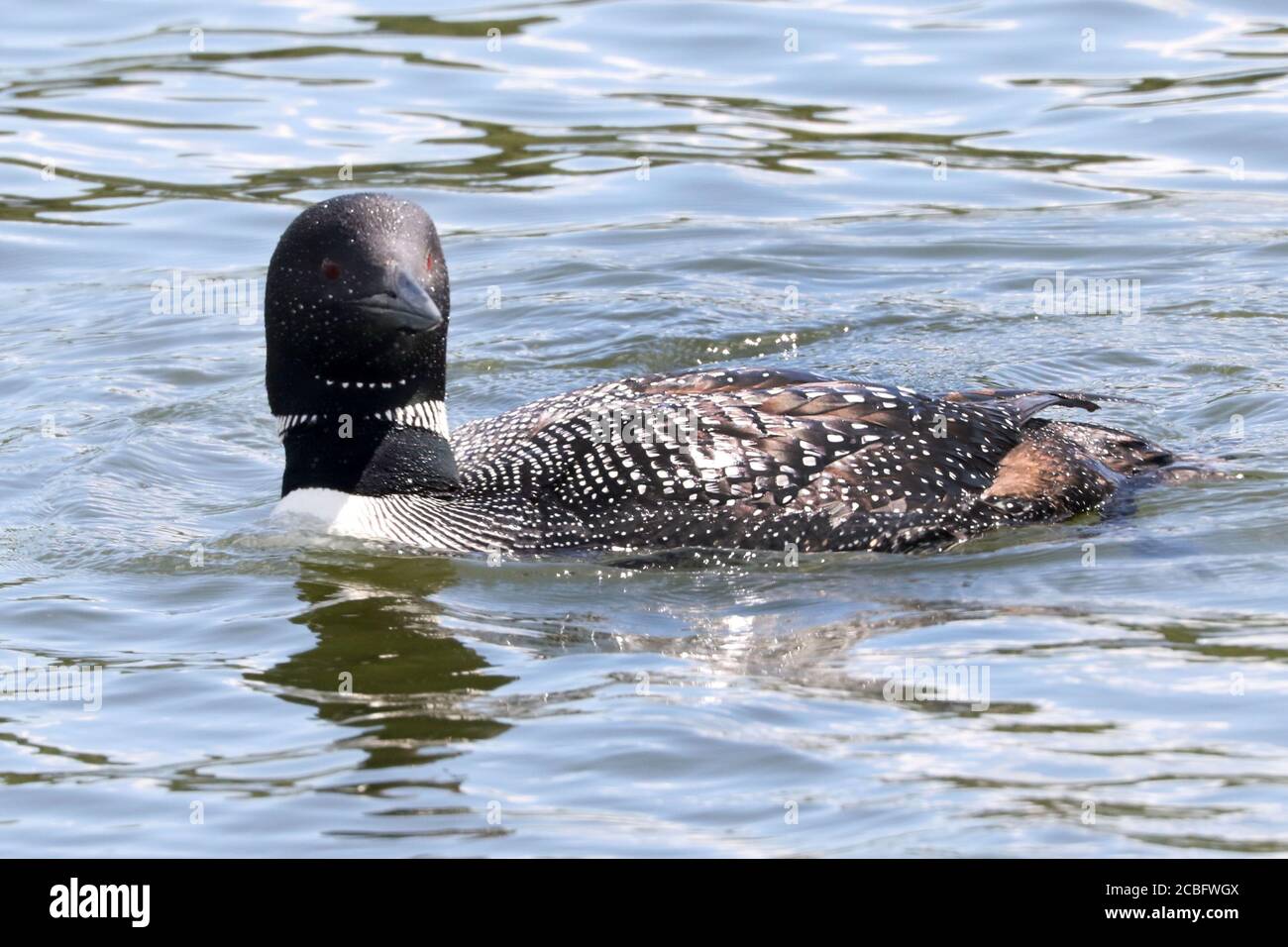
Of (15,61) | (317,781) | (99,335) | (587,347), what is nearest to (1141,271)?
(587,347)

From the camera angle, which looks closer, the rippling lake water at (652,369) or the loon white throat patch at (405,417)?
the rippling lake water at (652,369)

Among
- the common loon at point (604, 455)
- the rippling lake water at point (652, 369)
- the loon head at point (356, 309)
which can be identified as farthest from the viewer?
the common loon at point (604, 455)

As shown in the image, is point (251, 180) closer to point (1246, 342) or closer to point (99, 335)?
point (99, 335)

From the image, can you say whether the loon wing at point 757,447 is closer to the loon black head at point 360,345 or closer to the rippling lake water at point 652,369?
→ the rippling lake water at point 652,369

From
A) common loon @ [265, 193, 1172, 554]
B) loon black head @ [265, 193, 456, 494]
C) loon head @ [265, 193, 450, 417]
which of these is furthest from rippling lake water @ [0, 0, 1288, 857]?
loon head @ [265, 193, 450, 417]

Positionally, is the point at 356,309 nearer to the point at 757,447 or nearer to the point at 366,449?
the point at 366,449

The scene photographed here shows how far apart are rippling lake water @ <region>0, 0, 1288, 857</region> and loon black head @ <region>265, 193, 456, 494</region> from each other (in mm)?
380

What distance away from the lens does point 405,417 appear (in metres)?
7.20

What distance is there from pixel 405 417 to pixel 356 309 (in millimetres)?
541

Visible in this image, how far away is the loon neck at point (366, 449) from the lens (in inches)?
282

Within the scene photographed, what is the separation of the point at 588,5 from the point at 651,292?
5.73m

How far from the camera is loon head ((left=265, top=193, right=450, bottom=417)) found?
6762mm

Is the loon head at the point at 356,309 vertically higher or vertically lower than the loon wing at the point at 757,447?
higher

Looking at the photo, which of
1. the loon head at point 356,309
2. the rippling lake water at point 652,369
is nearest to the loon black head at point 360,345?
the loon head at point 356,309
